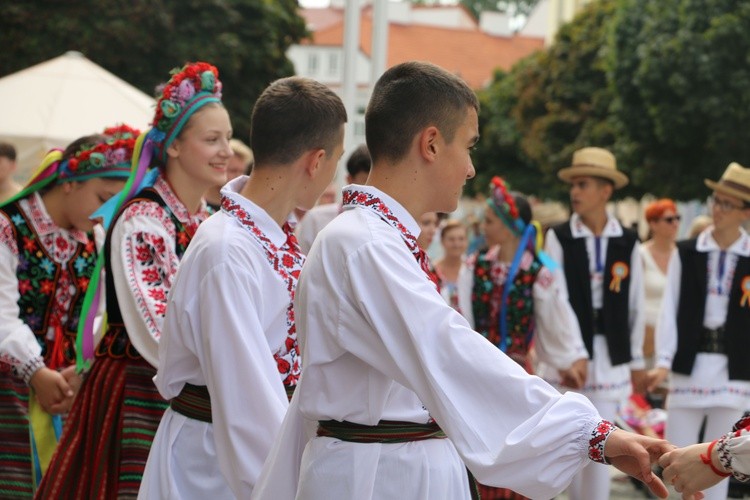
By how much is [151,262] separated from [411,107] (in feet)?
5.71

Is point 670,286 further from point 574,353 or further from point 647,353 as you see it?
point 647,353

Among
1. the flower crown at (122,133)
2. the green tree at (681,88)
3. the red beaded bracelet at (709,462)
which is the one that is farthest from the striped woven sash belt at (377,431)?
the green tree at (681,88)

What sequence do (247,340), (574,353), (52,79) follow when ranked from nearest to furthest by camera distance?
(247,340)
(574,353)
(52,79)

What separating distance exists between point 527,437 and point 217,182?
2.36 meters

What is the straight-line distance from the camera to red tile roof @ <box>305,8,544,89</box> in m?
84.3

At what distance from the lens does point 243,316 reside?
397cm

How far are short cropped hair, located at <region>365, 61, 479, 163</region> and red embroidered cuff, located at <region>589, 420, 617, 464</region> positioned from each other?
2.91 feet

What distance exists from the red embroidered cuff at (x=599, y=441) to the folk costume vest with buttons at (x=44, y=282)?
3.31 m

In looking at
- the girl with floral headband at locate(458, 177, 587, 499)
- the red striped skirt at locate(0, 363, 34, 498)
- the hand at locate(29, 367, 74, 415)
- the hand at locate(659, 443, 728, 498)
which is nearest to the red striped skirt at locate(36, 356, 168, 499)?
the hand at locate(29, 367, 74, 415)

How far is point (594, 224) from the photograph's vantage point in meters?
8.69

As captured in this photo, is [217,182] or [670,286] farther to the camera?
[670,286]

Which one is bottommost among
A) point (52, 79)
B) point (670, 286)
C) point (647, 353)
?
point (647, 353)

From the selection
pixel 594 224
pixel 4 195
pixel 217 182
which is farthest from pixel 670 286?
pixel 4 195

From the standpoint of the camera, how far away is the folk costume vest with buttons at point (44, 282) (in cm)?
570
